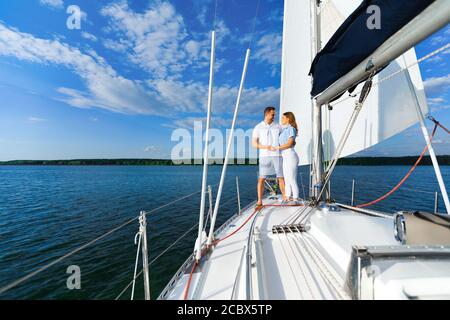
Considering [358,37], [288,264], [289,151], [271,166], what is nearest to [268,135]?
[289,151]

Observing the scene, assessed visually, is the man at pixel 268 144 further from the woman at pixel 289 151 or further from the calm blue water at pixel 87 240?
the calm blue water at pixel 87 240

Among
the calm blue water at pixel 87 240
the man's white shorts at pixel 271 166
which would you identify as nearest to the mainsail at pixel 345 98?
the man's white shorts at pixel 271 166

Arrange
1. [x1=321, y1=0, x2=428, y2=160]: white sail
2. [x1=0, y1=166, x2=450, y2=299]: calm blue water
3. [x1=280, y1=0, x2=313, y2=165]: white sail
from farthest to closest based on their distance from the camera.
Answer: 1. [x1=280, y1=0, x2=313, y2=165]: white sail
2. [x1=0, y1=166, x2=450, y2=299]: calm blue water
3. [x1=321, y1=0, x2=428, y2=160]: white sail

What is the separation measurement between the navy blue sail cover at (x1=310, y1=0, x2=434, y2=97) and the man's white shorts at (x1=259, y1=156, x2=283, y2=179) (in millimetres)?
1362

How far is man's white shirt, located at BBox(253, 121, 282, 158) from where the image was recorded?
3463mm

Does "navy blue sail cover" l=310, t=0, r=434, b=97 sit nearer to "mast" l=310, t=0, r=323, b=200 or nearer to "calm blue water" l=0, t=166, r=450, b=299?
"mast" l=310, t=0, r=323, b=200

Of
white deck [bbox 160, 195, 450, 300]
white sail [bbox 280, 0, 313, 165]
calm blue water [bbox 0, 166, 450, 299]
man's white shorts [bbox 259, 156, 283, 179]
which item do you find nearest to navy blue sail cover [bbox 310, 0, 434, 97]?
man's white shorts [bbox 259, 156, 283, 179]

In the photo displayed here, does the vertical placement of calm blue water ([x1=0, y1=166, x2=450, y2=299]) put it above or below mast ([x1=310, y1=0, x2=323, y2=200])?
below

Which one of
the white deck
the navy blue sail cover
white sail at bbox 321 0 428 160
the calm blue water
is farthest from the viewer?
the calm blue water

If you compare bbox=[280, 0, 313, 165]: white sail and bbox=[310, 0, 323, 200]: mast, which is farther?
bbox=[280, 0, 313, 165]: white sail

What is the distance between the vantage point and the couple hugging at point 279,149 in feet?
10.9
